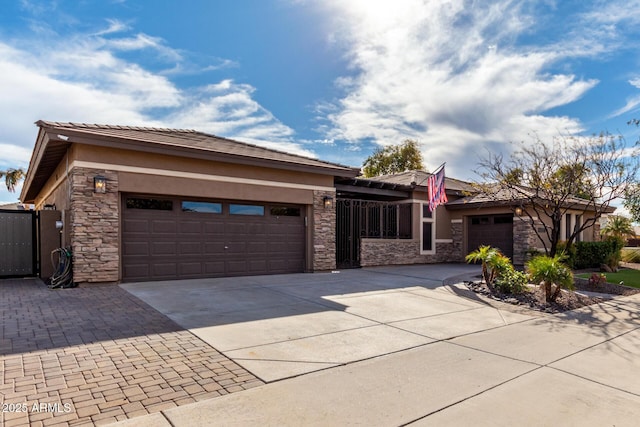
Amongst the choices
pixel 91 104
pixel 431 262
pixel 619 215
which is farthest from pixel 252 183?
pixel 619 215

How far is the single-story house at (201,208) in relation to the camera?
32.0ft

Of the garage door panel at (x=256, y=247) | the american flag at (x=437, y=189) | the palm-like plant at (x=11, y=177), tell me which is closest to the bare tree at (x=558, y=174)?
the american flag at (x=437, y=189)

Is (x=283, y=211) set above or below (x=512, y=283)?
above

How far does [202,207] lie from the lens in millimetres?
11562

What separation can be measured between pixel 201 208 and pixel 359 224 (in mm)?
6659

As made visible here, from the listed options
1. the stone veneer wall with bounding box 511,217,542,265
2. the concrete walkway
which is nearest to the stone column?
the stone veneer wall with bounding box 511,217,542,265

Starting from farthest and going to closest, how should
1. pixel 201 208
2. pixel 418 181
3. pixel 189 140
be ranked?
pixel 418 181 → pixel 189 140 → pixel 201 208

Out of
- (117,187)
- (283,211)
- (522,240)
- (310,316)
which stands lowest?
(310,316)

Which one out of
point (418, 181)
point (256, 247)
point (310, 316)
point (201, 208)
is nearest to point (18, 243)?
point (201, 208)

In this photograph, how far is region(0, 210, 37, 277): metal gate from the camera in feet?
38.0

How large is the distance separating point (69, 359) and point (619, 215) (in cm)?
2652

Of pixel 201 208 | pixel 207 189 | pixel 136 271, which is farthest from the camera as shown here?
pixel 201 208

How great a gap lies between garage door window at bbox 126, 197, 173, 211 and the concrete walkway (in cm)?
322

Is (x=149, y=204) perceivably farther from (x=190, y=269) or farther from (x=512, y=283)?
(x=512, y=283)
